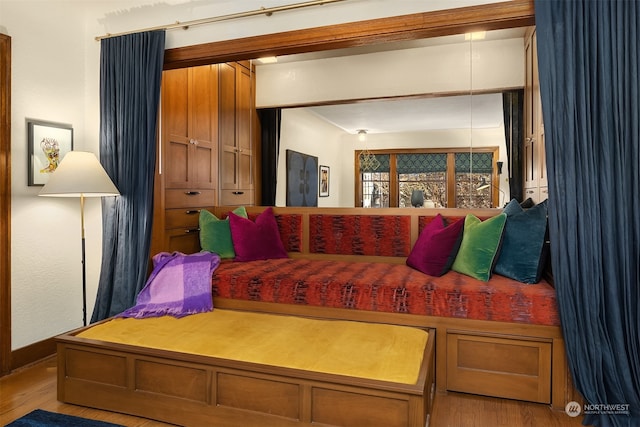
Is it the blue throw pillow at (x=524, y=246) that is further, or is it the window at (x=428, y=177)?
the window at (x=428, y=177)

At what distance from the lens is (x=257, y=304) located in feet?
9.16

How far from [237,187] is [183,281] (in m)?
1.55

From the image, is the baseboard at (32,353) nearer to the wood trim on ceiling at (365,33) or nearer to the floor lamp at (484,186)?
the wood trim on ceiling at (365,33)

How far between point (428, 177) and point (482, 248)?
1.30m

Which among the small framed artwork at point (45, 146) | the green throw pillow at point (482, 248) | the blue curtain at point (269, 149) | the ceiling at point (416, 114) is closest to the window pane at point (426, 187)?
the ceiling at point (416, 114)

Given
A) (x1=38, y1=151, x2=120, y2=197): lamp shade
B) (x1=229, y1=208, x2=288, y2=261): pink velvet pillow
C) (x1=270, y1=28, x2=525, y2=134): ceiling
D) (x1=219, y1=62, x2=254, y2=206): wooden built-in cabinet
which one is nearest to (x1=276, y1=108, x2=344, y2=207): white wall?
(x1=270, y1=28, x2=525, y2=134): ceiling

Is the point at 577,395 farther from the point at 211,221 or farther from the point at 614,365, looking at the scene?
the point at 211,221

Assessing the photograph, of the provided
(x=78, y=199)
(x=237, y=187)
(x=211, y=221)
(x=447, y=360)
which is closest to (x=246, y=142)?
(x=237, y=187)

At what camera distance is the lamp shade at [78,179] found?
8.45 feet

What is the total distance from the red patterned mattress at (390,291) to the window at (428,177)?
2.95ft

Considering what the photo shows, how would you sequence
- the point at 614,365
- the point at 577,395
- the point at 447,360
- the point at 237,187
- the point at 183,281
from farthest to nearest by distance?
1. the point at 237,187
2. the point at 183,281
3. the point at 447,360
4. the point at 577,395
5. the point at 614,365

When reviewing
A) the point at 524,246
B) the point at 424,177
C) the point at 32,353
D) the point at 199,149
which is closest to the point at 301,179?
the point at 199,149

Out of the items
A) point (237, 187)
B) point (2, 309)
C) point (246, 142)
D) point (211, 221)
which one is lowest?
point (2, 309)

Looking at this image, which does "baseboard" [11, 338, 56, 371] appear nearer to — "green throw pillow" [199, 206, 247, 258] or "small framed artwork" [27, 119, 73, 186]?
"small framed artwork" [27, 119, 73, 186]
